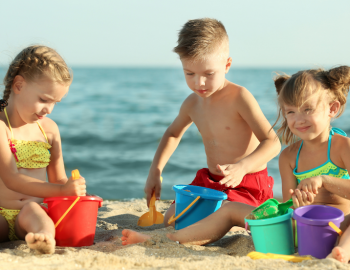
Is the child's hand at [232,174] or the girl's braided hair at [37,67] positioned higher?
the girl's braided hair at [37,67]

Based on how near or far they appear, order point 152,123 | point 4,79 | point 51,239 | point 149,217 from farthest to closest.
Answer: point 152,123, point 149,217, point 4,79, point 51,239

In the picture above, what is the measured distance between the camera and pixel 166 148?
343 centimetres

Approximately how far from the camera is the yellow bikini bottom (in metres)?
2.54

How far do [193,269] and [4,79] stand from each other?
188 centimetres

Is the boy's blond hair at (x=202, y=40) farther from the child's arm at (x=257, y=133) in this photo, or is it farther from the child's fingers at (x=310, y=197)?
the child's fingers at (x=310, y=197)

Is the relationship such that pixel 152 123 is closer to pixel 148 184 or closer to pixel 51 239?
pixel 148 184

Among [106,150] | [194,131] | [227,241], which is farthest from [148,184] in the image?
[194,131]

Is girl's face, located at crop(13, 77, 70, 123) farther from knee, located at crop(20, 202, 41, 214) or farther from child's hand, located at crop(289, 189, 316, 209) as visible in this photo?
child's hand, located at crop(289, 189, 316, 209)

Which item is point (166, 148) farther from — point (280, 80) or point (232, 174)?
point (280, 80)

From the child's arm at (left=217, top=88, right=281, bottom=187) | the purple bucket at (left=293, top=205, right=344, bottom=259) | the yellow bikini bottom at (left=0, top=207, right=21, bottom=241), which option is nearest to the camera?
the purple bucket at (left=293, top=205, right=344, bottom=259)

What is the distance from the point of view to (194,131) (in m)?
9.91

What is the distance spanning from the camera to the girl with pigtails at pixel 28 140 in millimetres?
2443

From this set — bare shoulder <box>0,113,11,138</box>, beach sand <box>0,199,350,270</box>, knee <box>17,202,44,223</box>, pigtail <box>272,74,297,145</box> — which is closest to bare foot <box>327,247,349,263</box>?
beach sand <box>0,199,350,270</box>

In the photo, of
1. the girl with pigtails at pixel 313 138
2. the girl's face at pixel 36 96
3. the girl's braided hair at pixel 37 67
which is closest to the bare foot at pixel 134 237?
the girl with pigtails at pixel 313 138
